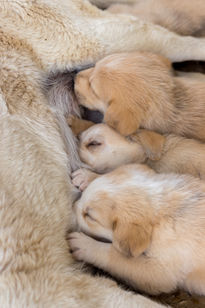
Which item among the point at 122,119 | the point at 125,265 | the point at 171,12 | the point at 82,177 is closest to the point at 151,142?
the point at 122,119

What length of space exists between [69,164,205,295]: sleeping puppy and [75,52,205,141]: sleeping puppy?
0.39 metres

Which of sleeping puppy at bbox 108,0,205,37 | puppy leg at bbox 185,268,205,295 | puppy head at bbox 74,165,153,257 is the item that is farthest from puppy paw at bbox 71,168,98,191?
sleeping puppy at bbox 108,0,205,37

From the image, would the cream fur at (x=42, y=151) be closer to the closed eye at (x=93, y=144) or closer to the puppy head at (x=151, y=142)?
the closed eye at (x=93, y=144)

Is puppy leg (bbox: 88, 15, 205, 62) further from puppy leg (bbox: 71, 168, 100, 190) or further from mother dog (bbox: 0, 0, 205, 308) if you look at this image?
puppy leg (bbox: 71, 168, 100, 190)

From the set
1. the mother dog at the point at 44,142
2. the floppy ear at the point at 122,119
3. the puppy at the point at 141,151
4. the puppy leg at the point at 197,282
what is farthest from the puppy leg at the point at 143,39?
the puppy leg at the point at 197,282

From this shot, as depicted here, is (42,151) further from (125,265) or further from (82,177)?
(125,265)

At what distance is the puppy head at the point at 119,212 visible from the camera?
1810 millimetres

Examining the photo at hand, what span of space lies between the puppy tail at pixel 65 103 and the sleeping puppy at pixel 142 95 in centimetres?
10

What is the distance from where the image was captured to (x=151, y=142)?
7.30 feet

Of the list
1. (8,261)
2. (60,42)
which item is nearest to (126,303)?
(8,261)

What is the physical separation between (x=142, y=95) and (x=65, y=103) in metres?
0.54

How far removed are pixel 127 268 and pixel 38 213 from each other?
546 millimetres

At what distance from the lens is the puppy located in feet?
7.32

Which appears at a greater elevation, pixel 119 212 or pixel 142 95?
pixel 142 95
